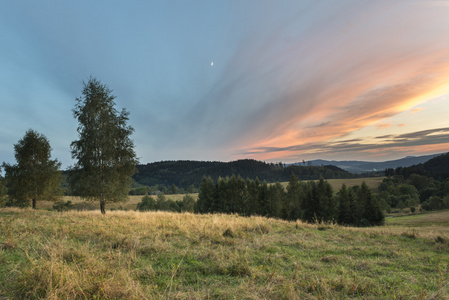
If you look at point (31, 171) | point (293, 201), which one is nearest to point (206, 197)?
point (293, 201)

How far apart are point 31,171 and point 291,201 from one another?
5421cm

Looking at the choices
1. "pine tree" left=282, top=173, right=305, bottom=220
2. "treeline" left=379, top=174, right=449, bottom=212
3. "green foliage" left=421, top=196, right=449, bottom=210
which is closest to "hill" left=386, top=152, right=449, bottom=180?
"treeline" left=379, top=174, right=449, bottom=212

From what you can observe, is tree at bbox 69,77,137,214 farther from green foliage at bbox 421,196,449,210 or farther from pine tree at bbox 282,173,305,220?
green foliage at bbox 421,196,449,210

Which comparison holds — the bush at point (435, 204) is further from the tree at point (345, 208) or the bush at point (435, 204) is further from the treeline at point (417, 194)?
the tree at point (345, 208)

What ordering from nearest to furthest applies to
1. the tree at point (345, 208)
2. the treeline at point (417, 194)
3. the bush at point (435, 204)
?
the tree at point (345, 208)
the bush at point (435, 204)
the treeline at point (417, 194)

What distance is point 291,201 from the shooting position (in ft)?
184

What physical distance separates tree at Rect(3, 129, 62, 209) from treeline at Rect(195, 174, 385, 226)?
108 feet

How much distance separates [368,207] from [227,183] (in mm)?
33985

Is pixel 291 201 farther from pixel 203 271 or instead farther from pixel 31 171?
pixel 203 271

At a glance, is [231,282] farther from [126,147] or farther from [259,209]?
[259,209]

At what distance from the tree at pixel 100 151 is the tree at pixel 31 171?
9017 mm

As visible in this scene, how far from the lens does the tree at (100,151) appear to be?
15406mm

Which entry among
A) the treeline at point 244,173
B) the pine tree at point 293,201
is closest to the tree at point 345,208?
the pine tree at point 293,201

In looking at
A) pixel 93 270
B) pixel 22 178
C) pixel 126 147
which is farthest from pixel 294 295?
pixel 22 178
